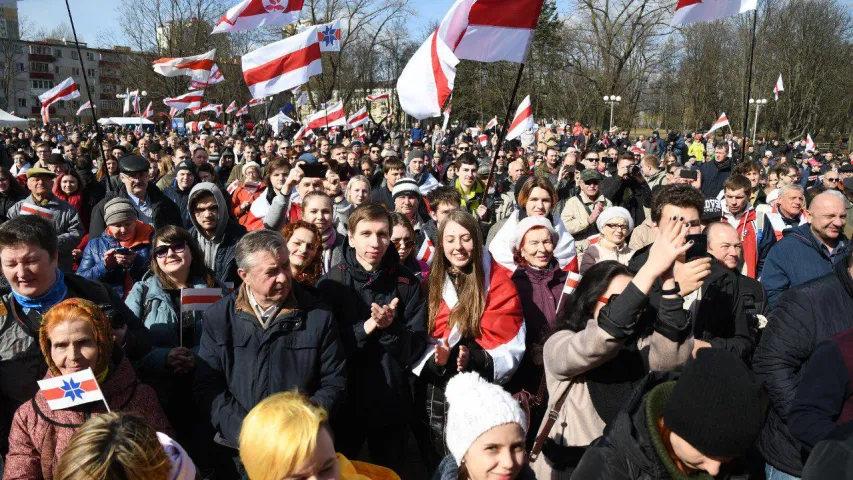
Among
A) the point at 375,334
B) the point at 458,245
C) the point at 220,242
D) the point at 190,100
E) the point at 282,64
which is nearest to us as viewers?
the point at 375,334

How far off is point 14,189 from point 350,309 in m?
5.45

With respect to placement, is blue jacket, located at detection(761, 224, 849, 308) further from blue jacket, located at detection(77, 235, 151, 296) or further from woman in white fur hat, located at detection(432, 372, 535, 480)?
blue jacket, located at detection(77, 235, 151, 296)

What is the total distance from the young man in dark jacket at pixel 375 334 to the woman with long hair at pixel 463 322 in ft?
0.35

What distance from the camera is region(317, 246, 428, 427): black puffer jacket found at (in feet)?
11.6

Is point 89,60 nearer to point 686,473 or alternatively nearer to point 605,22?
point 605,22

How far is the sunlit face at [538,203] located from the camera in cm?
569

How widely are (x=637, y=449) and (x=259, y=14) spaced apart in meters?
9.17

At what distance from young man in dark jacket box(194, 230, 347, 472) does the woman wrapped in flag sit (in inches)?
12.6

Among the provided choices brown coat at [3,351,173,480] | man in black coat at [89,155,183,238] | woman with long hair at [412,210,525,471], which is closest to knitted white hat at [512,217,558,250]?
woman with long hair at [412,210,525,471]

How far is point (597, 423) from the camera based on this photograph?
2.79 metres

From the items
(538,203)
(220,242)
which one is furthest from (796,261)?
(220,242)

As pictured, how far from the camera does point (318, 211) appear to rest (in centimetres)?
478

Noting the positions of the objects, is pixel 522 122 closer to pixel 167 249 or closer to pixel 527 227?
pixel 527 227

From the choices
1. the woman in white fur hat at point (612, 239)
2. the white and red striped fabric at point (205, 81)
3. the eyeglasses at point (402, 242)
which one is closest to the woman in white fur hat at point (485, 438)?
the eyeglasses at point (402, 242)
